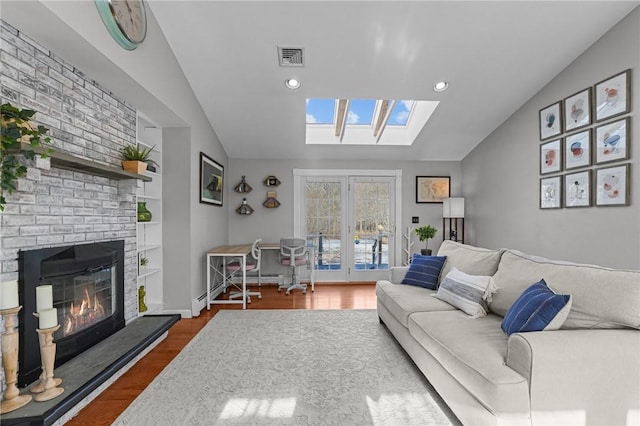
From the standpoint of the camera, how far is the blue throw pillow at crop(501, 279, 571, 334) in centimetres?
165

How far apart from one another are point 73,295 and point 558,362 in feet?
9.93

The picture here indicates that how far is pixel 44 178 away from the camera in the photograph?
6.72ft

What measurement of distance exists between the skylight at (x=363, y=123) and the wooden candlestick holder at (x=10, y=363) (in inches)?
162

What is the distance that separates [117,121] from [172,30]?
3.41 feet

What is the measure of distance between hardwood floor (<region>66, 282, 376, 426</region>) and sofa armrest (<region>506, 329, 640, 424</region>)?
7.75 ft

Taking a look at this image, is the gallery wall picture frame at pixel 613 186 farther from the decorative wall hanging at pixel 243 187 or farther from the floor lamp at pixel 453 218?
the decorative wall hanging at pixel 243 187

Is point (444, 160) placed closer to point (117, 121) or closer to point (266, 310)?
point (266, 310)

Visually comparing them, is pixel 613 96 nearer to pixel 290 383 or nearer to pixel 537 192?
pixel 537 192

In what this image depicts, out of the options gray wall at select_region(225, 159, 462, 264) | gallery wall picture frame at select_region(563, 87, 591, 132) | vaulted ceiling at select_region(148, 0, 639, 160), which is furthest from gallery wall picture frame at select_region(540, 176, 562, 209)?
gray wall at select_region(225, 159, 462, 264)

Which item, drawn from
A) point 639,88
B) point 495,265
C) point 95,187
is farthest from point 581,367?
point 95,187

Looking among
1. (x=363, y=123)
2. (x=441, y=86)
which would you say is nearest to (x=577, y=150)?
(x=441, y=86)

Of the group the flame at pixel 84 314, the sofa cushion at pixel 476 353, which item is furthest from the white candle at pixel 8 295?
the sofa cushion at pixel 476 353

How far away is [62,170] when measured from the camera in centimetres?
221

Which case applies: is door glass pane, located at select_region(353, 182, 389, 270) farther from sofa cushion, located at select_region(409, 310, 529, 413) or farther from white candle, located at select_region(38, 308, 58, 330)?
white candle, located at select_region(38, 308, 58, 330)
